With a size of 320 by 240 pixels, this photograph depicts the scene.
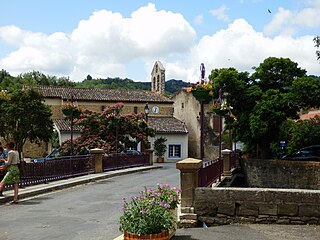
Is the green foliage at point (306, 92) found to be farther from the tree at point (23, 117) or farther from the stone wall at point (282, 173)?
the tree at point (23, 117)

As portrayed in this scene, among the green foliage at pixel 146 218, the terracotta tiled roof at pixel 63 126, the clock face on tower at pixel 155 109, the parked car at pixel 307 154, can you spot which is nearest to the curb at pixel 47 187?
the green foliage at pixel 146 218

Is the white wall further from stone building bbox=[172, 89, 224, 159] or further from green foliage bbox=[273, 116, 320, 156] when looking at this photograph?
green foliage bbox=[273, 116, 320, 156]

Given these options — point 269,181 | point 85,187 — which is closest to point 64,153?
point 85,187

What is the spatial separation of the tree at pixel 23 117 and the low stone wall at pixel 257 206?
94.2 feet

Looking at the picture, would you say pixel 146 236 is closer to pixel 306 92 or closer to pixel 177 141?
pixel 306 92

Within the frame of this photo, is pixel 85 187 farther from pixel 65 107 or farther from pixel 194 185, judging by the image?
pixel 194 185

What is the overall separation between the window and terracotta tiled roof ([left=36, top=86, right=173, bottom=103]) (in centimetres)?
628

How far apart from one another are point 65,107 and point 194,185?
13.0 metres

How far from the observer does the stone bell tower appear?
56094 millimetres

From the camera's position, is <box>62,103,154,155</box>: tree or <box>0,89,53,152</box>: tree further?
<box>0,89,53,152</box>: tree

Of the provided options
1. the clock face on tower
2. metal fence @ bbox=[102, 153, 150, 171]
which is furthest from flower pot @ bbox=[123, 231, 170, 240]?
the clock face on tower

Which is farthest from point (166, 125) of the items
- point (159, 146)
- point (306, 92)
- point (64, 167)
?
point (64, 167)

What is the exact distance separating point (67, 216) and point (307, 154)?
22391mm

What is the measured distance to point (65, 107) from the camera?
68.3 ft
